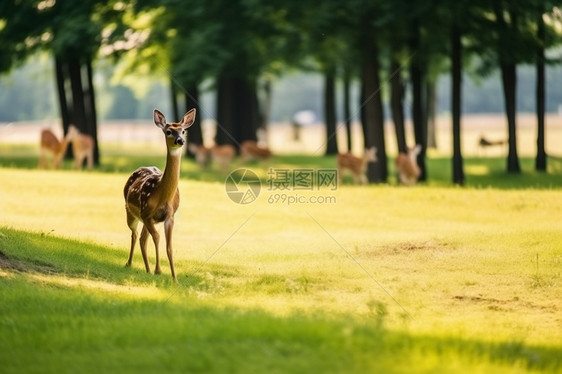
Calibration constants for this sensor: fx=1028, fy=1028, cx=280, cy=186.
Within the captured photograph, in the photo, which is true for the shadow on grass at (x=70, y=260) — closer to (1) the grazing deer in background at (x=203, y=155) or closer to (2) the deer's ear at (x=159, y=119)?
(2) the deer's ear at (x=159, y=119)

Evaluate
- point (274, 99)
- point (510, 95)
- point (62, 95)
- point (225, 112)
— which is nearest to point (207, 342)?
point (510, 95)

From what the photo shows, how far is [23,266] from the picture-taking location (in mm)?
12750

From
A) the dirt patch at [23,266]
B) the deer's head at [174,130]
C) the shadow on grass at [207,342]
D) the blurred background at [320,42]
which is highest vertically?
the blurred background at [320,42]

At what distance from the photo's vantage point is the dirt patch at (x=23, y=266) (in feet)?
41.1

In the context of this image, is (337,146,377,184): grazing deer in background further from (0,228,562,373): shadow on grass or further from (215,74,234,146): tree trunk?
(0,228,562,373): shadow on grass

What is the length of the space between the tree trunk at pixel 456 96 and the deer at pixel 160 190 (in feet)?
52.6

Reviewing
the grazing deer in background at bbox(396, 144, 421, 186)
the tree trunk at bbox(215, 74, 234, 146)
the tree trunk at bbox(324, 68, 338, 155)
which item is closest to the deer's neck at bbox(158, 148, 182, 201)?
the grazing deer in background at bbox(396, 144, 421, 186)

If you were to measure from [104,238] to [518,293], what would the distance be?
6325mm

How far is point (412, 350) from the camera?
9000 mm

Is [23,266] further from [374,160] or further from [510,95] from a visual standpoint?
[510,95]

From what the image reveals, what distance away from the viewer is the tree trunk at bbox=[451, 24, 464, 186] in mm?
27062

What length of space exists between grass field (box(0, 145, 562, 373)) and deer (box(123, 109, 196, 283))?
0.75 metres
